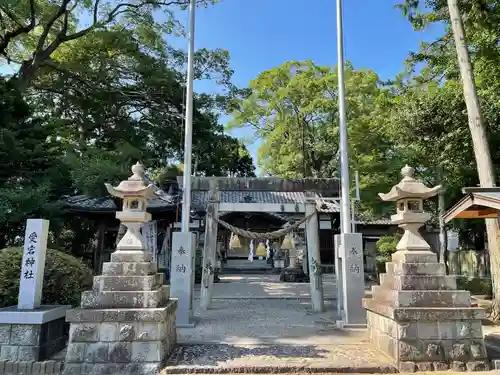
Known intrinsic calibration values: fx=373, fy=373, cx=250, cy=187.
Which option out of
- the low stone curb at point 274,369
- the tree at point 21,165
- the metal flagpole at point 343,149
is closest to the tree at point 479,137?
the metal flagpole at point 343,149

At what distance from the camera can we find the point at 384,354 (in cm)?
580

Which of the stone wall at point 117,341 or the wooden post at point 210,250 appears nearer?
the stone wall at point 117,341

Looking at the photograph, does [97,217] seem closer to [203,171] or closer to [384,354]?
[203,171]

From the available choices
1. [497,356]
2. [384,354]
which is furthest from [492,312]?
[384,354]

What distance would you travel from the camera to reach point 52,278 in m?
6.56

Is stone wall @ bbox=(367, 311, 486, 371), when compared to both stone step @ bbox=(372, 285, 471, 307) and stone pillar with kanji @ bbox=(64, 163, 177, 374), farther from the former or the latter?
stone pillar with kanji @ bbox=(64, 163, 177, 374)

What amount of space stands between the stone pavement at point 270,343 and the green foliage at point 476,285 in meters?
6.29

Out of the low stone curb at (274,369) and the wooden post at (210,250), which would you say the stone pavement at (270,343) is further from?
the wooden post at (210,250)

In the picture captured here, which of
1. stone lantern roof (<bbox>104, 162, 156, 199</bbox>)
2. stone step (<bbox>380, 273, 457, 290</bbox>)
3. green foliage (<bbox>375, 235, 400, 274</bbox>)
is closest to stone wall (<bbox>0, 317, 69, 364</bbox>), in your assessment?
stone lantern roof (<bbox>104, 162, 156, 199</bbox>)

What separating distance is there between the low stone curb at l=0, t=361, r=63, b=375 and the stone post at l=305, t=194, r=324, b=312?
251 inches

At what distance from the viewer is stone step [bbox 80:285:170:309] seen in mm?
5363

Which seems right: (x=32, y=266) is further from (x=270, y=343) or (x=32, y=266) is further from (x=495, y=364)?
(x=495, y=364)

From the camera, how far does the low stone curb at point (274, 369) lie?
16.7 feet

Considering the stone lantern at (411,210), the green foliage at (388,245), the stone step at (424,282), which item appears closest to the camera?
the stone step at (424,282)
